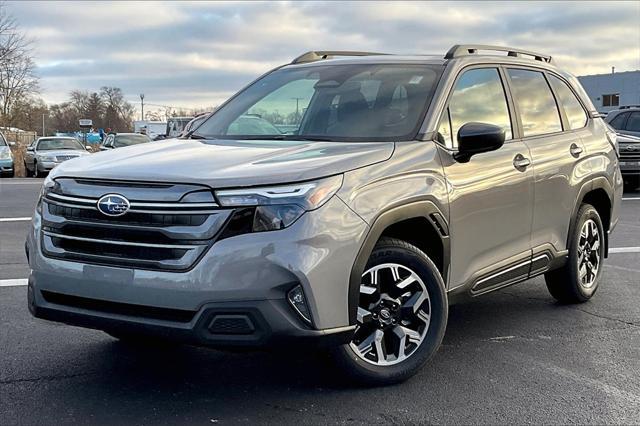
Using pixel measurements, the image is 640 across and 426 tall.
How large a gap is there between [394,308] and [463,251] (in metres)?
0.66

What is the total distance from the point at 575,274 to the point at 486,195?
1.67 metres

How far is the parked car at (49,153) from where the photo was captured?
74.1ft

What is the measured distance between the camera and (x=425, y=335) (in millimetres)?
3971

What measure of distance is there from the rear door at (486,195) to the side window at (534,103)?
0.61 feet

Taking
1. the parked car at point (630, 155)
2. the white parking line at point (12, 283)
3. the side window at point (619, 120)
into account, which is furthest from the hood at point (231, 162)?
the side window at point (619, 120)

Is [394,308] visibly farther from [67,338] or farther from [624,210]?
[624,210]

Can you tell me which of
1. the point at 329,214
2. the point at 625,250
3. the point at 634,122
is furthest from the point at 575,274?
the point at 634,122

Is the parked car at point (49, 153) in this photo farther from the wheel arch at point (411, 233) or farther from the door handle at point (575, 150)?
the wheel arch at point (411, 233)

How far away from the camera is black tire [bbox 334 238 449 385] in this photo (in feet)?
12.2

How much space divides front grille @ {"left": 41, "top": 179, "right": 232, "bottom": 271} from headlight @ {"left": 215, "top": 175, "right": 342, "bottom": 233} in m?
0.08

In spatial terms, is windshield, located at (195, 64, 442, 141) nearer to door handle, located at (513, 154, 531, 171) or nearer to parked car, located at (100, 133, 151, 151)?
door handle, located at (513, 154, 531, 171)

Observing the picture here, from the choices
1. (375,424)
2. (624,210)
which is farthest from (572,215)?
(624,210)

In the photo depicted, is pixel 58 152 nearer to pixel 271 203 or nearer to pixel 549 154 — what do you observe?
pixel 549 154

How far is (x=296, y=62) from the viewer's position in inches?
216
